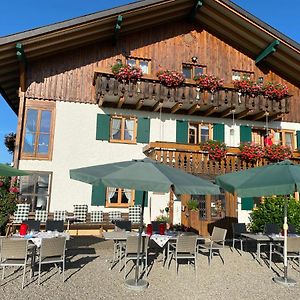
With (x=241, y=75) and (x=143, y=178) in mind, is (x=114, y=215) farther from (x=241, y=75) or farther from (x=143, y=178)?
(x=241, y=75)

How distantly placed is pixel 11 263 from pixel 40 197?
663 centimetres

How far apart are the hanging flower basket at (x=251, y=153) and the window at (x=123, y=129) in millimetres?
4452

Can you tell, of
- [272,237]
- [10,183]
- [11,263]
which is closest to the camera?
[11,263]

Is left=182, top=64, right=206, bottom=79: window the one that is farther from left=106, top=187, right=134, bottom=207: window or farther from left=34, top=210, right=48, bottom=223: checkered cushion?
left=34, top=210, right=48, bottom=223: checkered cushion

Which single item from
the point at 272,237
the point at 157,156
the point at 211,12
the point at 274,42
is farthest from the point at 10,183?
the point at 274,42

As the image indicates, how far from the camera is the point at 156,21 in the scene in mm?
14273

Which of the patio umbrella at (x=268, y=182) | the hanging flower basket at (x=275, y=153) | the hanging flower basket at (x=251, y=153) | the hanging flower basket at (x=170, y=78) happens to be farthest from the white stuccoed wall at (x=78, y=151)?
the patio umbrella at (x=268, y=182)

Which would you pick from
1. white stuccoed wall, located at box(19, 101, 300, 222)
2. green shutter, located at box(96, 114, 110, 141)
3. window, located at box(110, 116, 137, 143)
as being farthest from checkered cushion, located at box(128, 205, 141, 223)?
green shutter, located at box(96, 114, 110, 141)

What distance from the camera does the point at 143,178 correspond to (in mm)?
5367

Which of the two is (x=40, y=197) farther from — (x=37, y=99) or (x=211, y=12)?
(x=211, y=12)

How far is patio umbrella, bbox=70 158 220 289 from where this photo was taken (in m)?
5.27

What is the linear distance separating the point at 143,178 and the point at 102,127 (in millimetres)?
8043

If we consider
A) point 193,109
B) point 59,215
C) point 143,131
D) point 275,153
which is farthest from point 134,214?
point 275,153

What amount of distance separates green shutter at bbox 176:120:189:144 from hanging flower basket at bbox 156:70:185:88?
5.75ft
